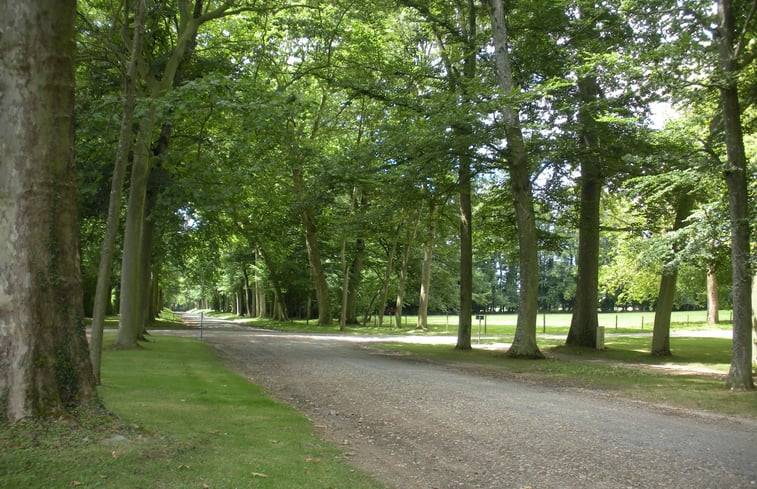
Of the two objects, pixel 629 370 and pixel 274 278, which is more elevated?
pixel 274 278

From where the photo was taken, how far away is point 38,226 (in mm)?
5555

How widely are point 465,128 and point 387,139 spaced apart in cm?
232

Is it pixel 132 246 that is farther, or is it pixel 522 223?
pixel 522 223

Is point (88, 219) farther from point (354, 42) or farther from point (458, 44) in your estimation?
point (458, 44)

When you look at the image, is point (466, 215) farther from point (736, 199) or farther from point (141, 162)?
point (141, 162)

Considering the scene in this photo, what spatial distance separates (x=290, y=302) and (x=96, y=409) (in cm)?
5158

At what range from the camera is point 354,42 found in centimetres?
2419

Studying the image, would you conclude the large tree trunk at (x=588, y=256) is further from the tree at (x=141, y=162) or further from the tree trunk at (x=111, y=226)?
the tree trunk at (x=111, y=226)

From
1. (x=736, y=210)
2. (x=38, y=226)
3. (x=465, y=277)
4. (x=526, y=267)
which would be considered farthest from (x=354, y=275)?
(x=38, y=226)

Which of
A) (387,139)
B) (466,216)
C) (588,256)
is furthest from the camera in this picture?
(588,256)

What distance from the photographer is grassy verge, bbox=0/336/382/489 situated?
188 inches

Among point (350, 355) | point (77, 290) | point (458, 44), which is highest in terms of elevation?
point (458, 44)

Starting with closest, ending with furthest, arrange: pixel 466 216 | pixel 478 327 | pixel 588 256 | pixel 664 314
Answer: pixel 664 314
pixel 466 216
pixel 588 256
pixel 478 327

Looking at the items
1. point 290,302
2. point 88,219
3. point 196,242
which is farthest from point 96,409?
point 290,302
